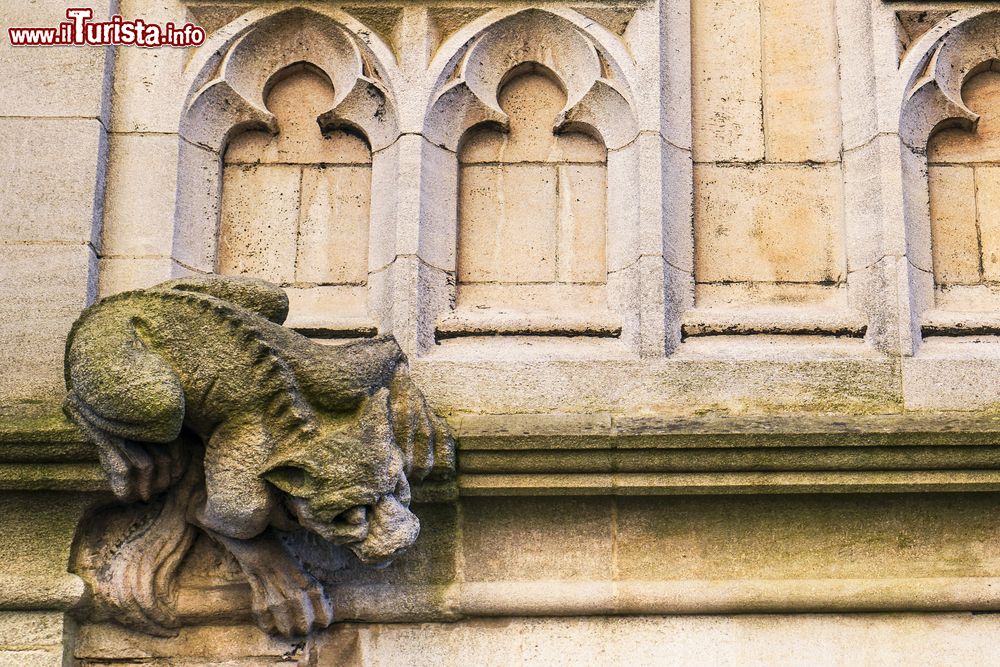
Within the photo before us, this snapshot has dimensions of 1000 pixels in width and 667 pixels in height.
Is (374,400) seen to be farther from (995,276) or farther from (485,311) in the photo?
(995,276)

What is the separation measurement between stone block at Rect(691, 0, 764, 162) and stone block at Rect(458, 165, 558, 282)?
21.0 inches

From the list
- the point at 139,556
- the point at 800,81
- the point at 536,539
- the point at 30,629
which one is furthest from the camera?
the point at 800,81

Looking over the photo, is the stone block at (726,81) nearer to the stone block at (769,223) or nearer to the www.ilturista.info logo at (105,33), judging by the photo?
the stone block at (769,223)

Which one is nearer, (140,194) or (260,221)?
(140,194)

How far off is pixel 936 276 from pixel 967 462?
77 cm

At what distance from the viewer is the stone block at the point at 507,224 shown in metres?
5.29

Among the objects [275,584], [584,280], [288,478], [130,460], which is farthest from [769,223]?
[130,460]

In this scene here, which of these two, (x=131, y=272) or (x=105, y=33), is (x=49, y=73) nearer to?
(x=105, y=33)

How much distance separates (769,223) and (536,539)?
4.29 ft

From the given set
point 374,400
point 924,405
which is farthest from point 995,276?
point 374,400

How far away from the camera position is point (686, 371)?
5.04 meters

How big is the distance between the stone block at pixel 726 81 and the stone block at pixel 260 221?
133 centimetres

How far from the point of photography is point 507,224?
5344 mm

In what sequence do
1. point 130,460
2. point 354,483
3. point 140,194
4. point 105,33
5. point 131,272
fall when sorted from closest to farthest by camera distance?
point 354,483 → point 130,460 → point 131,272 → point 140,194 → point 105,33
